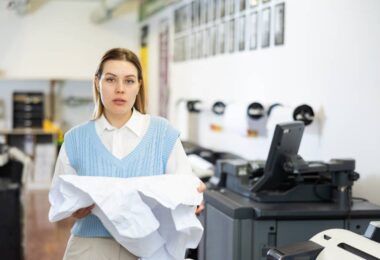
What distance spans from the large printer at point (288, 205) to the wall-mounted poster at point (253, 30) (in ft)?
5.07

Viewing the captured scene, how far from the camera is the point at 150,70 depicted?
7969 mm

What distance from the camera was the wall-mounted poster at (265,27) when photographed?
390 cm

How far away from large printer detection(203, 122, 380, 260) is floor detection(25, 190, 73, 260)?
241 centimetres

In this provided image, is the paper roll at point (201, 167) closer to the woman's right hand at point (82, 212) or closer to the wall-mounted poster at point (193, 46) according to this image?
the wall-mounted poster at point (193, 46)

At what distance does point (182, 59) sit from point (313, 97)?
2987 millimetres

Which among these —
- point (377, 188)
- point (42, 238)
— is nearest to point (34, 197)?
point (42, 238)

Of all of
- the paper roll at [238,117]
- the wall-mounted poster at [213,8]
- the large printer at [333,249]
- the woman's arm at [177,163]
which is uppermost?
the wall-mounted poster at [213,8]

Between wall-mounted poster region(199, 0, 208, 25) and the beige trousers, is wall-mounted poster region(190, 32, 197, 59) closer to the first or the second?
wall-mounted poster region(199, 0, 208, 25)

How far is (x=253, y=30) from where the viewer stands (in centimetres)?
418

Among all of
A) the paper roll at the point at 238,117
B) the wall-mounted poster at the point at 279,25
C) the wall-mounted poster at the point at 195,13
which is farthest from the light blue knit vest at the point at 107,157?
the wall-mounted poster at the point at 195,13

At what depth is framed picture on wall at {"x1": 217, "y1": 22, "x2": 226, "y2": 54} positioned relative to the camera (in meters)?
4.79

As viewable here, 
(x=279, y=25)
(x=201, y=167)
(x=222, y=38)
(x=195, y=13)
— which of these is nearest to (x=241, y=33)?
(x=222, y=38)

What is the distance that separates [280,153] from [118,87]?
3.42 ft

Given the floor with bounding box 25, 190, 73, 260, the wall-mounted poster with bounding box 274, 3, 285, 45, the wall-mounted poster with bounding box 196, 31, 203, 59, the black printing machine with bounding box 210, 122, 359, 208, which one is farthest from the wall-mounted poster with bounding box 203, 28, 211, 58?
the black printing machine with bounding box 210, 122, 359, 208
